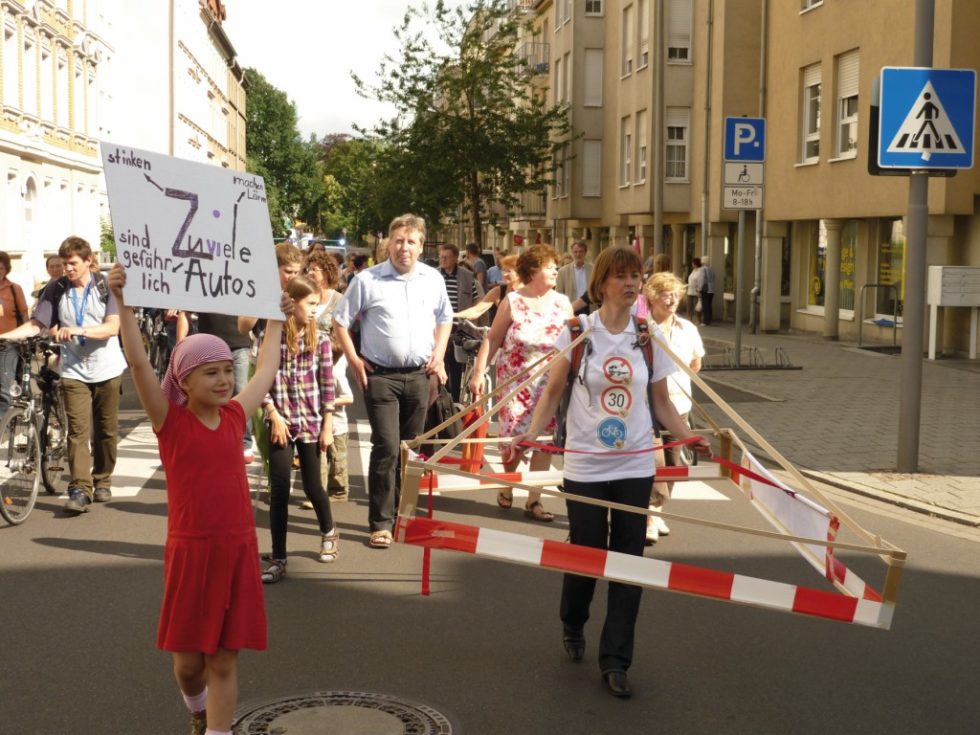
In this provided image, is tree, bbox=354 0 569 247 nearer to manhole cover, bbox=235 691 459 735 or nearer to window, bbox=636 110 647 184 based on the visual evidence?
window, bbox=636 110 647 184

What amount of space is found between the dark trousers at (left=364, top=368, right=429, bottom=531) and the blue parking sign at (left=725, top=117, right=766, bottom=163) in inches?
424

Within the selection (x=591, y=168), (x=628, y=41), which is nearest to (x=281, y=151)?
(x=591, y=168)

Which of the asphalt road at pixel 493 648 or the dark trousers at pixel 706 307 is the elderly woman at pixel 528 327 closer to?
the asphalt road at pixel 493 648

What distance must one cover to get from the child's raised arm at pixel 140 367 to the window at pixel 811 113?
2484cm

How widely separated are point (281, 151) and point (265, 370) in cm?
11380

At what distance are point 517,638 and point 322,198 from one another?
11244 centimetres

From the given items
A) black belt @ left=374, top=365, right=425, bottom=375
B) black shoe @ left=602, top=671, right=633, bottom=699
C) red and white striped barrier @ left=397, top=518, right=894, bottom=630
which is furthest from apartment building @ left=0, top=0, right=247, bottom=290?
black shoe @ left=602, top=671, right=633, bottom=699

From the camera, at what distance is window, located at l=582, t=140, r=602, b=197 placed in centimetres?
4944

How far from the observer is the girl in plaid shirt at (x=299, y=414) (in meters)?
7.63

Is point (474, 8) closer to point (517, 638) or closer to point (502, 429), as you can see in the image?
point (502, 429)

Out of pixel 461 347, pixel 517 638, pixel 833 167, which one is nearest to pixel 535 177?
pixel 833 167

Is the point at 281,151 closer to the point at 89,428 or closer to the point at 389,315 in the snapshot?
the point at 89,428

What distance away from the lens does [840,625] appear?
6777 mm

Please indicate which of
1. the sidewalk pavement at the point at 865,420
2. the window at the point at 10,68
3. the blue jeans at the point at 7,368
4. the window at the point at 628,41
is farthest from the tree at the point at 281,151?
the blue jeans at the point at 7,368
